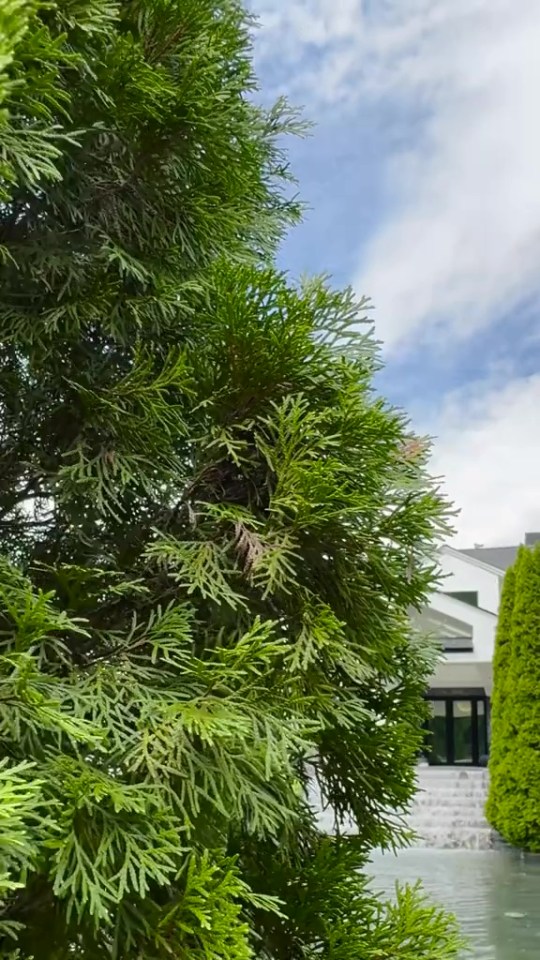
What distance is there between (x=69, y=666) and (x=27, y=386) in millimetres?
899

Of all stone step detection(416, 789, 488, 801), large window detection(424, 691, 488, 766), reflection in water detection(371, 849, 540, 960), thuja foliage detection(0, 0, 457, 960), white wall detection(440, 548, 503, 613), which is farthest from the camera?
white wall detection(440, 548, 503, 613)

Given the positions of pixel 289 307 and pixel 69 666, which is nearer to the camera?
pixel 69 666

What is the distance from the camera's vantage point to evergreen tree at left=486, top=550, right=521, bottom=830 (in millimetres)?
11727

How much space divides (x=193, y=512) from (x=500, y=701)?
1097 cm

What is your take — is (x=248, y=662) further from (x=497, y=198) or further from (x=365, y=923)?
(x=497, y=198)

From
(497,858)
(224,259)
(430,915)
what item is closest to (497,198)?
(497,858)

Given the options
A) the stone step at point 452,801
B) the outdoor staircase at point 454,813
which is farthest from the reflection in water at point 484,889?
the stone step at point 452,801

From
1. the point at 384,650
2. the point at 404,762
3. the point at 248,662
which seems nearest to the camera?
the point at 248,662

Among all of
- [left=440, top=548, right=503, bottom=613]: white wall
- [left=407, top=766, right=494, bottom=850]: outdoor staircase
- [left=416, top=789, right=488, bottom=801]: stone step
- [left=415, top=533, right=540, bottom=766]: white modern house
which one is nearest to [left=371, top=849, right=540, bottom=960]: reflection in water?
[left=407, top=766, right=494, bottom=850]: outdoor staircase

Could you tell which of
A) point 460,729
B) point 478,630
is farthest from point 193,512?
point 460,729

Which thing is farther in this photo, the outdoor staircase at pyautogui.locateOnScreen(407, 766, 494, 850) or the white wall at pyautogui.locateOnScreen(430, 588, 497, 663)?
the white wall at pyautogui.locateOnScreen(430, 588, 497, 663)

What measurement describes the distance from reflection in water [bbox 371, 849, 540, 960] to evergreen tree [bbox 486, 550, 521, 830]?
0.79 meters

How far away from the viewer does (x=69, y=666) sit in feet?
6.59

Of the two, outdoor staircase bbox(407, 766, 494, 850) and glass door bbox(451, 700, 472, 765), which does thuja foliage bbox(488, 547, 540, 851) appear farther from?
glass door bbox(451, 700, 472, 765)
